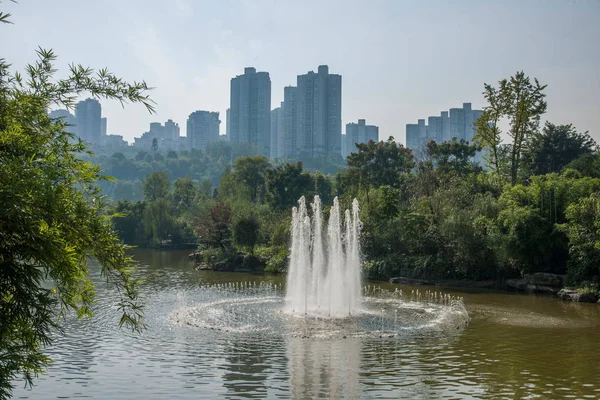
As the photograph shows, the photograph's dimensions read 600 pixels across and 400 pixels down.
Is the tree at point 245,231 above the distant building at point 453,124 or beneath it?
beneath

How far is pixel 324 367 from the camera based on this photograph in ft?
34.2

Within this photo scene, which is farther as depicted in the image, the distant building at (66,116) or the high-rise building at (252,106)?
the high-rise building at (252,106)

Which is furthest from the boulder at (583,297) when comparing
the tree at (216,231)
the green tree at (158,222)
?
the green tree at (158,222)

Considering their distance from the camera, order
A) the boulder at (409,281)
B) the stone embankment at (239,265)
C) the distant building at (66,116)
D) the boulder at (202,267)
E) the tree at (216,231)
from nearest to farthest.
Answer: the distant building at (66,116) → the boulder at (409,281) → the stone embankment at (239,265) → the boulder at (202,267) → the tree at (216,231)

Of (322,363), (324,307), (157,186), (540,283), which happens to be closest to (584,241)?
(540,283)

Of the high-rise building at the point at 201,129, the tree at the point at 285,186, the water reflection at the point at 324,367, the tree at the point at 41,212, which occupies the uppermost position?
the high-rise building at the point at 201,129

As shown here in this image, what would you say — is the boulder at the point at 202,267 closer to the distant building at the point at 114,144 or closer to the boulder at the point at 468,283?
the boulder at the point at 468,283

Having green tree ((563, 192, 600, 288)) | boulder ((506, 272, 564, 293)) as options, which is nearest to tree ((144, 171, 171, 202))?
boulder ((506, 272, 564, 293))

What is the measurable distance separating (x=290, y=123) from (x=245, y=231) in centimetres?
9868

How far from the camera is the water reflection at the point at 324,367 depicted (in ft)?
29.8

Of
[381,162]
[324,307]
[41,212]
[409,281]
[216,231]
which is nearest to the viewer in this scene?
[41,212]

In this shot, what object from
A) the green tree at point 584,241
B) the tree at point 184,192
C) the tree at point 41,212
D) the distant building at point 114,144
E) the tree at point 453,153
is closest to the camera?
the tree at point 41,212

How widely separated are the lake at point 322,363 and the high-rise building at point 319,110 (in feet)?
349

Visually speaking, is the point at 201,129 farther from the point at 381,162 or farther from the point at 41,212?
the point at 41,212
